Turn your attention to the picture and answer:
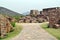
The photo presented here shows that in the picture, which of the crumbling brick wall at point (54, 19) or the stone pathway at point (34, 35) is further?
the crumbling brick wall at point (54, 19)

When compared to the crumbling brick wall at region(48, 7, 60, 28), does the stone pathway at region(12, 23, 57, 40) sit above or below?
below

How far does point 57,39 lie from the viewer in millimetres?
13953

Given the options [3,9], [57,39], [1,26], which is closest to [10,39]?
[1,26]

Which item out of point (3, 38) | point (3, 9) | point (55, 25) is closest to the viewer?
point (3, 38)

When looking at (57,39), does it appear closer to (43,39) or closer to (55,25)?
(43,39)

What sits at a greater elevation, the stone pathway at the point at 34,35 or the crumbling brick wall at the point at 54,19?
the crumbling brick wall at the point at 54,19

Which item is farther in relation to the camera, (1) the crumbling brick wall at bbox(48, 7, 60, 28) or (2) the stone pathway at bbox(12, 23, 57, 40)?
(1) the crumbling brick wall at bbox(48, 7, 60, 28)

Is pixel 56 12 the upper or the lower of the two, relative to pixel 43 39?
upper

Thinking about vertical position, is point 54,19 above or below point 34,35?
above

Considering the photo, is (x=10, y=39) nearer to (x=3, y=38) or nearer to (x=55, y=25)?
(x=3, y=38)

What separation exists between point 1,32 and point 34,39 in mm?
3152

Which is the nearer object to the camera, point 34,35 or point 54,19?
point 34,35

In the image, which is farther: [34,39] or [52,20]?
[52,20]

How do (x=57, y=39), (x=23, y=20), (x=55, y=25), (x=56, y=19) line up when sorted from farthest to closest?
(x=23, y=20) < (x=56, y=19) < (x=55, y=25) < (x=57, y=39)
